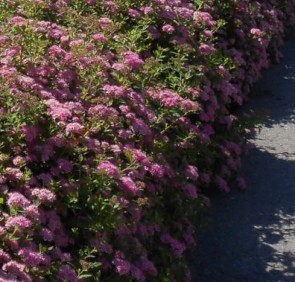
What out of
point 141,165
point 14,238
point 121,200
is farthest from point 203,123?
point 14,238

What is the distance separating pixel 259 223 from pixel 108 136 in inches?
68.7

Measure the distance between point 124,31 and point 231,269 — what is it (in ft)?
6.30

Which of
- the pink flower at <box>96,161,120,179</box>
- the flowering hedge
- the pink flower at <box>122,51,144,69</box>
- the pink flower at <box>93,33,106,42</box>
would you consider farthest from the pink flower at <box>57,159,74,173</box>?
the pink flower at <box>93,33,106,42</box>

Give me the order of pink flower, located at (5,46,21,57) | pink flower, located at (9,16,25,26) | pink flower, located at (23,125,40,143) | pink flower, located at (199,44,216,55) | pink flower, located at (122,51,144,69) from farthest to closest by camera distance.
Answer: pink flower, located at (199,44,216,55) → pink flower, located at (122,51,144,69) → pink flower, located at (9,16,25,26) → pink flower, located at (5,46,21,57) → pink flower, located at (23,125,40,143)

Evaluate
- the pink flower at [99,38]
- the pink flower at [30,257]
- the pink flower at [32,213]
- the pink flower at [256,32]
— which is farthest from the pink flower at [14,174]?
the pink flower at [256,32]

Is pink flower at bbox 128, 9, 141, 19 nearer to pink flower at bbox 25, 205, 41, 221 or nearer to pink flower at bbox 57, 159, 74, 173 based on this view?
pink flower at bbox 57, 159, 74, 173

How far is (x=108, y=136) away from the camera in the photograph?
13.3 feet

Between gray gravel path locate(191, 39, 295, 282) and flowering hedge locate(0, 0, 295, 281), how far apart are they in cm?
24

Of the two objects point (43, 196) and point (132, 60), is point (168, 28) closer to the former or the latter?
point (132, 60)

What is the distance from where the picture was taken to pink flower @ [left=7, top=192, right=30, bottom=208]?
10.3ft

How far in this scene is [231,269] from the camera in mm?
4770

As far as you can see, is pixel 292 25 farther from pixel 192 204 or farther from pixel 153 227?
pixel 153 227

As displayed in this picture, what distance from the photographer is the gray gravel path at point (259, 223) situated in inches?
188

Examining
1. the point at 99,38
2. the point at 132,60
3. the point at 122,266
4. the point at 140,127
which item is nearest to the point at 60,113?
the point at 140,127
